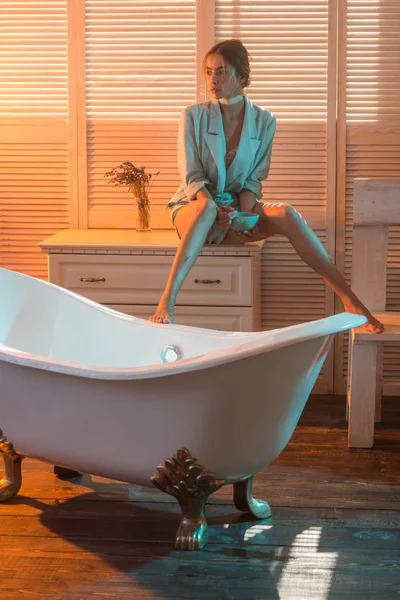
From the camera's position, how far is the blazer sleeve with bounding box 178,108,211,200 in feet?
12.4

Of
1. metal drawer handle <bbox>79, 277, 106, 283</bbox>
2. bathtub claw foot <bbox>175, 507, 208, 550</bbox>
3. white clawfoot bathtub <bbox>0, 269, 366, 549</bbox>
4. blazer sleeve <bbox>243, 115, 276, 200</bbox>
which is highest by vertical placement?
blazer sleeve <bbox>243, 115, 276, 200</bbox>

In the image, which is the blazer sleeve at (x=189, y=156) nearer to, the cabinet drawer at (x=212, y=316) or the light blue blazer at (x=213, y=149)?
the light blue blazer at (x=213, y=149)

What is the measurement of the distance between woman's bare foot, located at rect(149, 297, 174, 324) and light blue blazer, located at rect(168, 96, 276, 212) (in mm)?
502

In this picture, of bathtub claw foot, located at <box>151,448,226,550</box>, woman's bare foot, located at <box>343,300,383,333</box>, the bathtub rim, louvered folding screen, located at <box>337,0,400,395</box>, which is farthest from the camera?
louvered folding screen, located at <box>337,0,400,395</box>

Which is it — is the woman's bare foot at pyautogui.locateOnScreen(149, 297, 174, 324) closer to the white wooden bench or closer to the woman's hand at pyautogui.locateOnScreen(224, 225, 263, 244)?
the woman's hand at pyautogui.locateOnScreen(224, 225, 263, 244)

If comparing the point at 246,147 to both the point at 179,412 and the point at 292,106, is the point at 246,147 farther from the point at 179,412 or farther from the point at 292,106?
the point at 179,412

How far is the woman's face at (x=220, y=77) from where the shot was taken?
145 inches

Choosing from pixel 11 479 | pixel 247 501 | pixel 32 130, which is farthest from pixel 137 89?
pixel 247 501

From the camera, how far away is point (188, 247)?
3566mm

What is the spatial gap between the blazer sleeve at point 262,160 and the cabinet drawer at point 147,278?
1.02 ft

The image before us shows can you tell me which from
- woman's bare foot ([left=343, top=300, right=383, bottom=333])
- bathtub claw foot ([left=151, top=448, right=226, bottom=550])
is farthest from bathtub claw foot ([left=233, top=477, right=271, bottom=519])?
woman's bare foot ([left=343, top=300, right=383, bottom=333])

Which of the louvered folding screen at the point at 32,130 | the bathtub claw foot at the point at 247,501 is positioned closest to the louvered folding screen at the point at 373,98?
the louvered folding screen at the point at 32,130

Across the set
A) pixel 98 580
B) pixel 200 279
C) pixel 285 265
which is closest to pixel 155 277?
pixel 200 279

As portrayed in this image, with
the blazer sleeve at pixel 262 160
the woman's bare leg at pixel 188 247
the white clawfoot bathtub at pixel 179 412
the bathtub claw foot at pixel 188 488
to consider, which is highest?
the blazer sleeve at pixel 262 160
